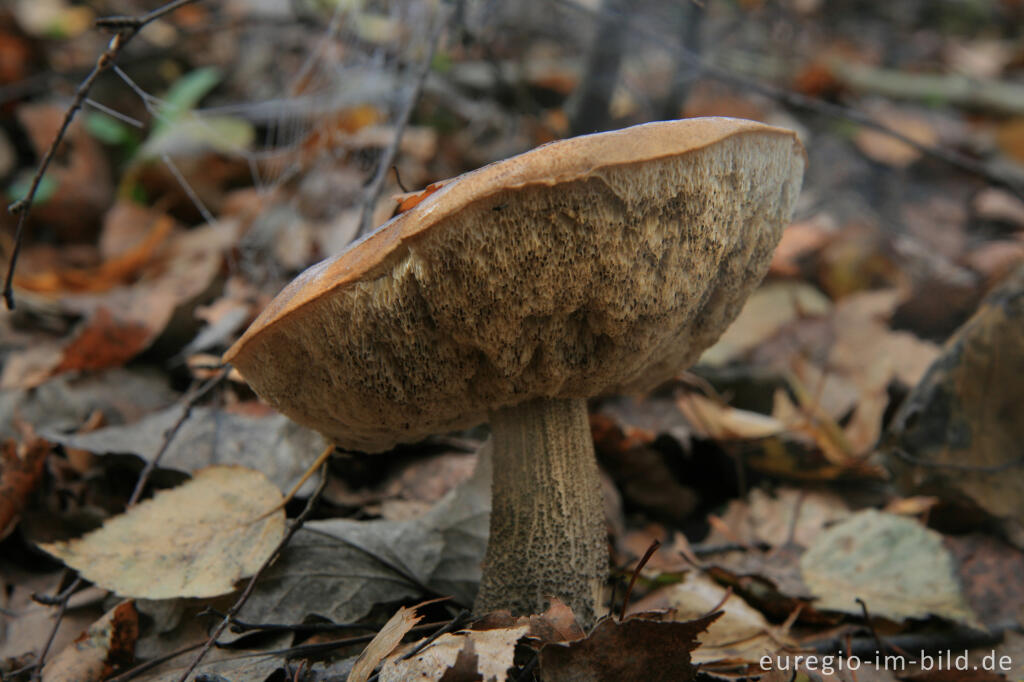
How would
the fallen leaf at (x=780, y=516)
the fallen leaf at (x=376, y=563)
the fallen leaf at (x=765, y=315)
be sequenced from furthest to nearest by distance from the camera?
1. the fallen leaf at (x=765, y=315)
2. the fallen leaf at (x=780, y=516)
3. the fallen leaf at (x=376, y=563)

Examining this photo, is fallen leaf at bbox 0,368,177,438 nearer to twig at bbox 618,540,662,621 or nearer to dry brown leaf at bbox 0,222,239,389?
dry brown leaf at bbox 0,222,239,389

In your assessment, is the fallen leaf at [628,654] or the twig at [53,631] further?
the twig at [53,631]

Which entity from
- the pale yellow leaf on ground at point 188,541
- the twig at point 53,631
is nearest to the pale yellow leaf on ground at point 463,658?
the pale yellow leaf on ground at point 188,541

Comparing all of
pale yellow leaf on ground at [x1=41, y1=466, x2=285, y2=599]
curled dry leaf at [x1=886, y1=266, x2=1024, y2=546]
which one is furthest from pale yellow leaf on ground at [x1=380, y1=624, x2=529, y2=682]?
curled dry leaf at [x1=886, y1=266, x2=1024, y2=546]

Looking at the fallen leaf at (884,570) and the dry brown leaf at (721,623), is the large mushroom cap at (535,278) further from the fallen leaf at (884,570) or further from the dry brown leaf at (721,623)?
the fallen leaf at (884,570)

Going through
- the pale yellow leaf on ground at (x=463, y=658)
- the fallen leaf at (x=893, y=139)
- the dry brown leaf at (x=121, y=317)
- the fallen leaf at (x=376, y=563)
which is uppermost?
the fallen leaf at (x=893, y=139)

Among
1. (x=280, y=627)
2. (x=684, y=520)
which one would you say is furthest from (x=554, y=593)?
(x=684, y=520)

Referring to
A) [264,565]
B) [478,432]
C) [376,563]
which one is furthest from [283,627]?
[478,432]
